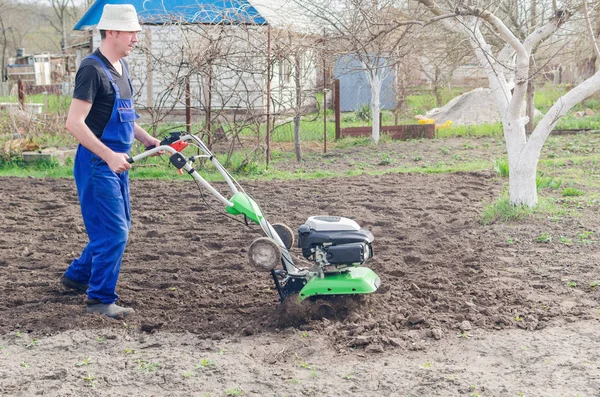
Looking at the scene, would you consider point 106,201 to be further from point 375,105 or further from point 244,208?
point 375,105

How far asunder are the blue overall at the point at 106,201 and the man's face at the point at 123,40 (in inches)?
6.4

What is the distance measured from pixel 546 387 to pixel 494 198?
5.71m

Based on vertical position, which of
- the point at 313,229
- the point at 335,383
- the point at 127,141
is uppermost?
the point at 127,141

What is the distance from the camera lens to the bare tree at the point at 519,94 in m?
7.52

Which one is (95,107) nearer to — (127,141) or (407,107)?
(127,141)

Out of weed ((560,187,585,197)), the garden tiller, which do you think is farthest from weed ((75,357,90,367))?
weed ((560,187,585,197))

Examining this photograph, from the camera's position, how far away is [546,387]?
153 inches

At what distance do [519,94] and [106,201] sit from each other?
15.2ft

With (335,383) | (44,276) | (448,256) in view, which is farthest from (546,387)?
(44,276)

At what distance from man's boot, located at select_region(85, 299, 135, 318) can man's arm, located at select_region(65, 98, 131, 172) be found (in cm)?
101

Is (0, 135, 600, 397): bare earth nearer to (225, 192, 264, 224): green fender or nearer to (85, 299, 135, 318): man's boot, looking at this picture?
(85, 299, 135, 318): man's boot

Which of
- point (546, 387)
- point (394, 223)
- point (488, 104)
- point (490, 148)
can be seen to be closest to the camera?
point (546, 387)

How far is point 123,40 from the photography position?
4973 millimetres

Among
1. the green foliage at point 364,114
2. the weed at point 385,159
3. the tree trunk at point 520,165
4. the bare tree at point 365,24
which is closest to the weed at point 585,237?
the tree trunk at point 520,165
